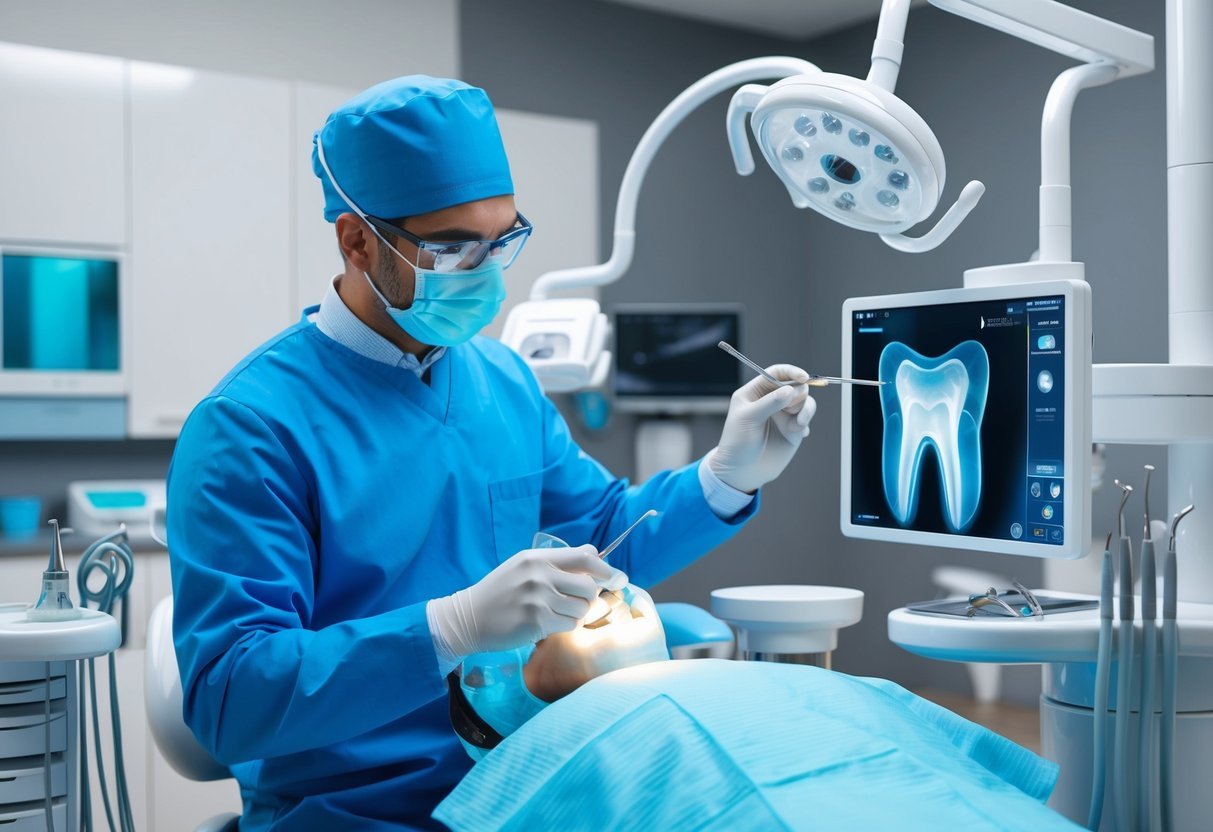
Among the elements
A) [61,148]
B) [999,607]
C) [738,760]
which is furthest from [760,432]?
[61,148]

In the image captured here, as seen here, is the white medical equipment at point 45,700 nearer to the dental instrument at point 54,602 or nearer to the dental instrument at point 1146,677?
the dental instrument at point 54,602

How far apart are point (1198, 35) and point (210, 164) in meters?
2.61

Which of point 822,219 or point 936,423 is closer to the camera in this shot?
point 936,423

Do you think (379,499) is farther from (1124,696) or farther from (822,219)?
(822,219)

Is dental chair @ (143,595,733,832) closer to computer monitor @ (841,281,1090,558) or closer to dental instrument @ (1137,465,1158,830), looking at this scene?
computer monitor @ (841,281,1090,558)

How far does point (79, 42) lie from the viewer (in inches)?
136

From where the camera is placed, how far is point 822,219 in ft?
16.3

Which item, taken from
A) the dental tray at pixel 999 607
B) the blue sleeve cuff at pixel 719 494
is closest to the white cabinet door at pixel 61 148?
the blue sleeve cuff at pixel 719 494

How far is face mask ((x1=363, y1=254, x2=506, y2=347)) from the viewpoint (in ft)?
4.95

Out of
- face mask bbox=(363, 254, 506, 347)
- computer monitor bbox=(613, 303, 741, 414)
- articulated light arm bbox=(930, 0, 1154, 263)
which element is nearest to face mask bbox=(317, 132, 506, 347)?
face mask bbox=(363, 254, 506, 347)

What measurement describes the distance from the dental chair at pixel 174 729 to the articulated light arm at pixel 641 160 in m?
1.04

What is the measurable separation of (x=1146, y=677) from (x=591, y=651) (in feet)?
2.17

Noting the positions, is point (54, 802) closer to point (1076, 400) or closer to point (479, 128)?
point (479, 128)

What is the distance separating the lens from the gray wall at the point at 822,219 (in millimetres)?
→ 3807
